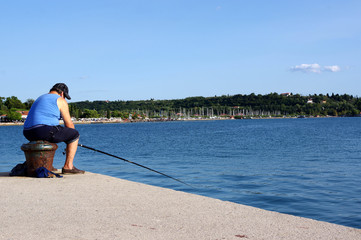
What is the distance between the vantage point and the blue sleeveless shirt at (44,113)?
8242 millimetres

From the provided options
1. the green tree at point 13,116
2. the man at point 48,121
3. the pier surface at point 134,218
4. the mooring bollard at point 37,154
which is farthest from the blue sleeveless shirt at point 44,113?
the green tree at point 13,116

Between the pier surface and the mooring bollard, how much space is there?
2.77 feet

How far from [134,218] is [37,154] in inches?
143

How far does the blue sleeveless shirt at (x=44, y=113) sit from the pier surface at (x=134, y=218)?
138 centimetres

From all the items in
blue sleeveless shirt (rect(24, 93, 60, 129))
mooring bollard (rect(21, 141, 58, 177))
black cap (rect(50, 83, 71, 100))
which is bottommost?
mooring bollard (rect(21, 141, 58, 177))

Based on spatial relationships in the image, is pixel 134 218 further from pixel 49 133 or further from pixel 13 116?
pixel 13 116

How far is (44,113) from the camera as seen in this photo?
8.27 meters

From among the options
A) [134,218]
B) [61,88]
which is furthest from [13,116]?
[134,218]

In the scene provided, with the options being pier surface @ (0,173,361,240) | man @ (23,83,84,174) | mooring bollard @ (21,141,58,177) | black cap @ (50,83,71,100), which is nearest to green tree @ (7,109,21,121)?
black cap @ (50,83,71,100)

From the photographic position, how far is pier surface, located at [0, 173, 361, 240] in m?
4.70

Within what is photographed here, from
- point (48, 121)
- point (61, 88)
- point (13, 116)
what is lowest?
point (13, 116)

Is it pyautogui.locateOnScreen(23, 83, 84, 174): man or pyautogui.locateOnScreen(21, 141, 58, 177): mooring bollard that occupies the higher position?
pyautogui.locateOnScreen(23, 83, 84, 174): man

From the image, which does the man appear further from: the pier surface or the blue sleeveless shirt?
the pier surface

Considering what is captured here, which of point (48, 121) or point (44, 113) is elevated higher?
point (44, 113)
